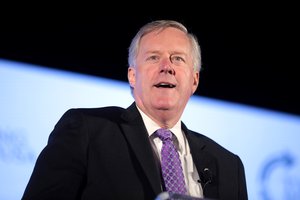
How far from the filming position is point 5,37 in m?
3.45

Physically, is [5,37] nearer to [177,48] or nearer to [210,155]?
[177,48]

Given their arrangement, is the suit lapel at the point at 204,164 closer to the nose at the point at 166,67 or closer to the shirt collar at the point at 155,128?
the shirt collar at the point at 155,128

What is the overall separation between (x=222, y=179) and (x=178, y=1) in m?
2.10

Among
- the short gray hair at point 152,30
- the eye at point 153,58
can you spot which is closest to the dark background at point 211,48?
the short gray hair at point 152,30

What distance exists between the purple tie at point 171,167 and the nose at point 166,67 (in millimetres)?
305

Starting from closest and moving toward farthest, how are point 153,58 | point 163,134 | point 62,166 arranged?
point 62,166, point 163,134, point 153,58

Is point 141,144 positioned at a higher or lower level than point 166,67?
lower

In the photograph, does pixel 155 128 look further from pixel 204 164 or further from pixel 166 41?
pixel 166 41

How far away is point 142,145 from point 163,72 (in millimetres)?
427

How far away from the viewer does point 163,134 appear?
2344 millimetres

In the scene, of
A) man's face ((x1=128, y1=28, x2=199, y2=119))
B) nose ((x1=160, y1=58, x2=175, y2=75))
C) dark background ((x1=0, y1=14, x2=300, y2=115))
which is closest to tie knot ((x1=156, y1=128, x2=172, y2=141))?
man's face ((x1=128, y1=28, x2=199, y2=119))

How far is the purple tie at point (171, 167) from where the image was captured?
2.12m

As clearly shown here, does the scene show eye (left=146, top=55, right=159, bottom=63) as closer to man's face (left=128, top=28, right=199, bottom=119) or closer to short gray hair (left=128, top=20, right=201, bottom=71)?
man's face (left=128, top=28, right=199, bottom=119)

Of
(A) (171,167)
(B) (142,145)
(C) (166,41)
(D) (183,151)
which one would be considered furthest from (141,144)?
(C) (166,41)
